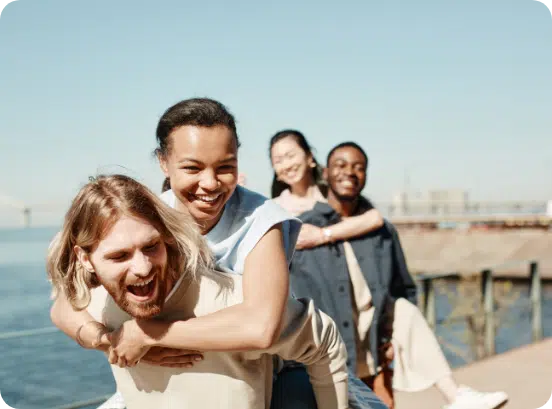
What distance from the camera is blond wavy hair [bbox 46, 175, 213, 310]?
1495 mm

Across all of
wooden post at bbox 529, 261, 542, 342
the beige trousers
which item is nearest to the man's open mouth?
the beige trousers

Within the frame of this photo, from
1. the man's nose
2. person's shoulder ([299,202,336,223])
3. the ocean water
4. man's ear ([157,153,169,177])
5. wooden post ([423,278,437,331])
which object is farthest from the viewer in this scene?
wooden post ([423,278,437,331])

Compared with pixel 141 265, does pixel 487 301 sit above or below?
below

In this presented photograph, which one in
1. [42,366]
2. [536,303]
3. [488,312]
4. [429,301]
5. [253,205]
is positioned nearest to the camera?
[253,205]

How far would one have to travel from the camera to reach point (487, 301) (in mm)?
7188

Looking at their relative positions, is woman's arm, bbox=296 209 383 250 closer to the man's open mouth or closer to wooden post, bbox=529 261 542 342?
the man's open mouth

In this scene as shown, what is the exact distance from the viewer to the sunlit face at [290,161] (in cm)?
329

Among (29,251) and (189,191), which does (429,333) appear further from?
(29,251)

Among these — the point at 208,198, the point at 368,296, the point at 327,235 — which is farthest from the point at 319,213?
the point at 208,198

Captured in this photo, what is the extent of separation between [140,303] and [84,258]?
0.18 meters

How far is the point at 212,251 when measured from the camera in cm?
171

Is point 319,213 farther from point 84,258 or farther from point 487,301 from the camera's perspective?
point 487,301

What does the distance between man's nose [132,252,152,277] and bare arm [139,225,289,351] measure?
16cm

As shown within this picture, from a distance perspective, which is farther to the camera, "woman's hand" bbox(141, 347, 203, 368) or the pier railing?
the pier railing
